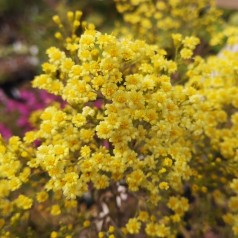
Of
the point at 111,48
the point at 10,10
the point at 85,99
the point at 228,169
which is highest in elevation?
the point at 10,10

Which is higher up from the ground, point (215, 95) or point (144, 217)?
point (215, 95)

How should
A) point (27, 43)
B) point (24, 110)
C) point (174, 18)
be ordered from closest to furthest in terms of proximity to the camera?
point (174, 18) < point (24, 110) < point (27, 43)

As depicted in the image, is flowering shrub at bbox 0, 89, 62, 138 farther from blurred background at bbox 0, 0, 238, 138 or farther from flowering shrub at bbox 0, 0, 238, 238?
flowering shrub at bbox 0, 0, 238, 238

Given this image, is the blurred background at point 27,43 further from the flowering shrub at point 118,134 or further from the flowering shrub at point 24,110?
A: the flowering shrub at point 118,134

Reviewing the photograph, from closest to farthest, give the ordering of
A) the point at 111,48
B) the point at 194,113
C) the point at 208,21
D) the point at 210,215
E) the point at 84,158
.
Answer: the point at 111,48 < the point at 84,158 < the point at 194,113 < the point at 210,215 < the point at 208,21

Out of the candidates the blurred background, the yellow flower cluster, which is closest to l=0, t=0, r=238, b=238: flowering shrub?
the yellow flower cluster

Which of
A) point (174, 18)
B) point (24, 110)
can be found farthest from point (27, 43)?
point (174, 18)

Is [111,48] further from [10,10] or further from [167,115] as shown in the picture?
[10,10]

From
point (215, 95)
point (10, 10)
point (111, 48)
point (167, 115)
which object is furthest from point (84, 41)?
point (10, 10)

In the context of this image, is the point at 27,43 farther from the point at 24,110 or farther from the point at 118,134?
the point at 118,134
